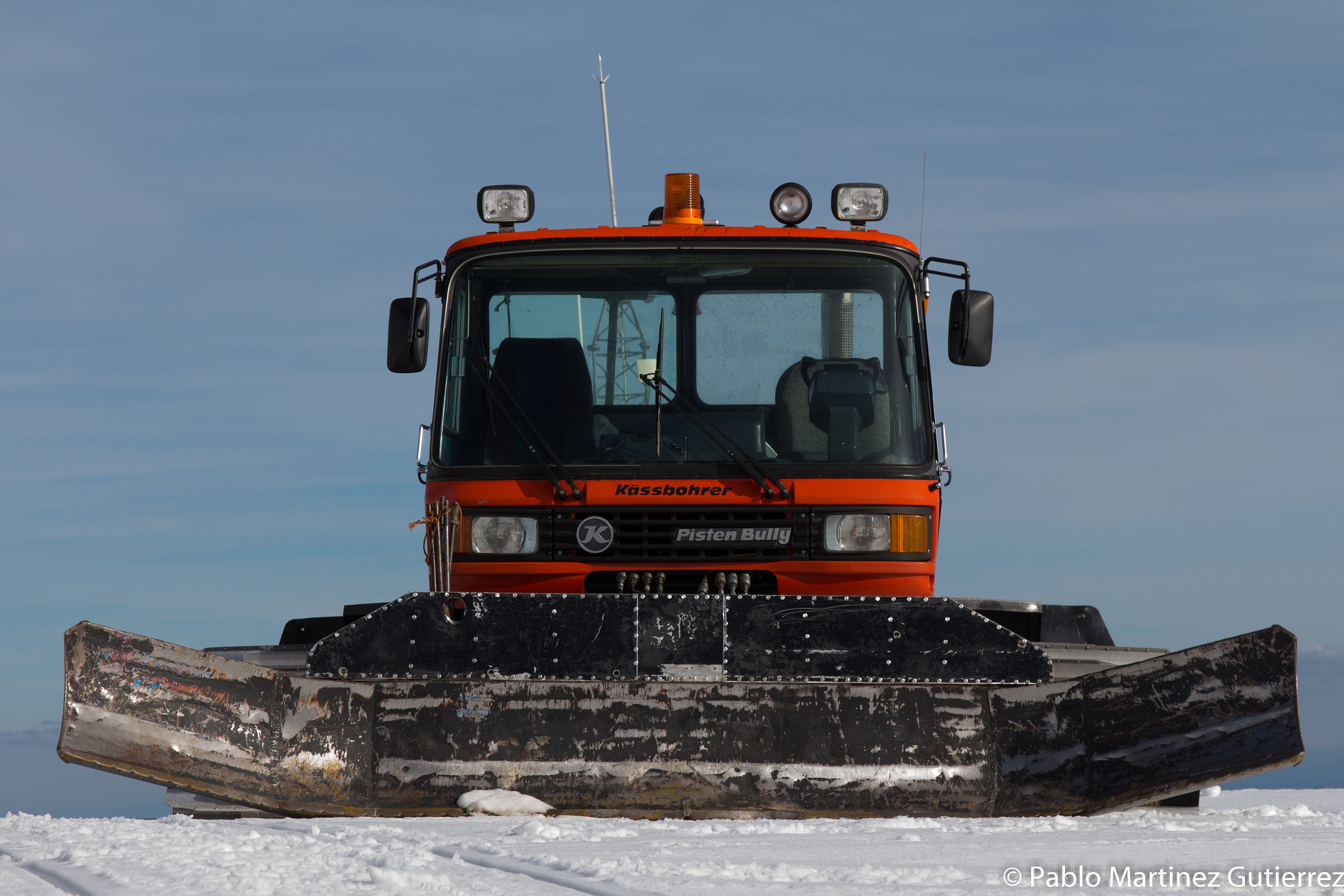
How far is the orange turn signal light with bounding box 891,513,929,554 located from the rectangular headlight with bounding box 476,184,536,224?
7.81 feet

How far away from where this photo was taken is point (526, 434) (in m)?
6.46

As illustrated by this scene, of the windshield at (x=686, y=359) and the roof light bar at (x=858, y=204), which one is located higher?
the roof light bar at (x=858, y=204)

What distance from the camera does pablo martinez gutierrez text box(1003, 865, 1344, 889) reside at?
4043mm

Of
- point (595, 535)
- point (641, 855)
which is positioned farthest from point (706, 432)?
point (641, 855)

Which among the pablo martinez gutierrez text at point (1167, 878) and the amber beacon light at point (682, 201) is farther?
the amber beacon light at point (682, 201)

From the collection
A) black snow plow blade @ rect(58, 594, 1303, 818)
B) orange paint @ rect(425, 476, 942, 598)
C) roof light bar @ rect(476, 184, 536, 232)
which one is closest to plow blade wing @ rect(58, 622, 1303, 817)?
black snow plow blade @ rect(58, 594, 1303, 818)

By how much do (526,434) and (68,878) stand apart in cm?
288

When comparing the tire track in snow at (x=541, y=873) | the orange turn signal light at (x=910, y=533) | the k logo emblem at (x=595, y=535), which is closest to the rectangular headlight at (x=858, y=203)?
the orange turn signal light at (x=910, y=533)

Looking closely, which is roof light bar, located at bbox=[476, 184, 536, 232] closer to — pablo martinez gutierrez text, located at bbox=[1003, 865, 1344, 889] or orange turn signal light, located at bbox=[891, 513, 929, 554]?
orange turn signal light, located at bbox=[891, 513, 929, 554]

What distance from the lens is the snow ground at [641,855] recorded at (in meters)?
3.97

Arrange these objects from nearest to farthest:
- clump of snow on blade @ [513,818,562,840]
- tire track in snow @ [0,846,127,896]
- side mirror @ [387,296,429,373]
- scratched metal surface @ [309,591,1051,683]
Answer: tire track in snow @ [0,846,127,896] → clump of snow on blade @ [513,818,562,840] → scratched metal surface @ [309,591,1051,683] → side mirror @ [387,296,429,373]

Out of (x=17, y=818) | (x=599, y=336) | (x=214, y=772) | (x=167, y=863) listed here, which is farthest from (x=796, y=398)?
(x=17, y=818)

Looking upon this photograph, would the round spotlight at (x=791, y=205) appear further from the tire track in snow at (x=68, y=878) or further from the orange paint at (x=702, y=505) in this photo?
the tire track in snow at (x=68, y=878)

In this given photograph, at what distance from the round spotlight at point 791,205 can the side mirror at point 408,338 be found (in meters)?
1.80
